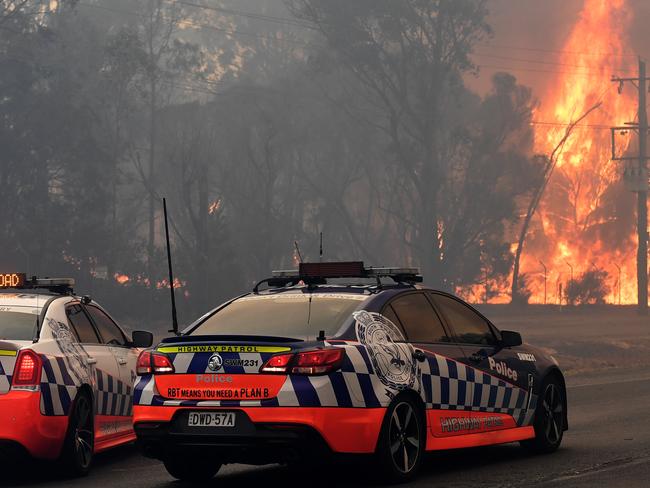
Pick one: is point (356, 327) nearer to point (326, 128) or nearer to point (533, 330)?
point (533, 330)

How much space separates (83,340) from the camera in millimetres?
11281

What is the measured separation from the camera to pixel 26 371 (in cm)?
996

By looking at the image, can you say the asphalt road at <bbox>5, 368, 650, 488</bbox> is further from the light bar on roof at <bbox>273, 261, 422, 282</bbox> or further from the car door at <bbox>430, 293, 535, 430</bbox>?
the light bar on roof at <bbox>273, 261, 422, 282</bbox>

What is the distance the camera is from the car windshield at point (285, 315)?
31.7 ft

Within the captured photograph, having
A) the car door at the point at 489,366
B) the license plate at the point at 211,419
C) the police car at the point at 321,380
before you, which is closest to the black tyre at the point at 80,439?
the police car at the point at 321,380

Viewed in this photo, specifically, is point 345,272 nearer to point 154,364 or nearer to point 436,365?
point 436,365

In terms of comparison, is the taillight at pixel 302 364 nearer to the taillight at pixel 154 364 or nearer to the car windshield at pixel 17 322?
the taillight at pixel 154 364

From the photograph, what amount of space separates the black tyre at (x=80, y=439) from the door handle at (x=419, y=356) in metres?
2.54

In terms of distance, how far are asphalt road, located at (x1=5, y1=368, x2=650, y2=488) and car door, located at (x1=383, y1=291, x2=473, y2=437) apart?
1.37ft

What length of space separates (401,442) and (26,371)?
266cm

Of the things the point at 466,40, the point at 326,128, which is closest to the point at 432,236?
the point at 466,40

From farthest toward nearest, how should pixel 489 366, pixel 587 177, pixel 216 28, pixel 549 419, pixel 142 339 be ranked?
1. pixel 216 28
2. pixel 587 177
3. pixel 549 419
4. pixel 142 339
5. pixel 489 366

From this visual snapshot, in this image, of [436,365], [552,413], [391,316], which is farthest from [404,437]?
[552,413]

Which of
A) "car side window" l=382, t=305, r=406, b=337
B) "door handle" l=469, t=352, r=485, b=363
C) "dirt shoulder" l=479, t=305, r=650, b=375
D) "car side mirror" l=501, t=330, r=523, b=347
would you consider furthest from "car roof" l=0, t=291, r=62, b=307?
"dirt shoulder" l=479, t=305, r=650, b=375
